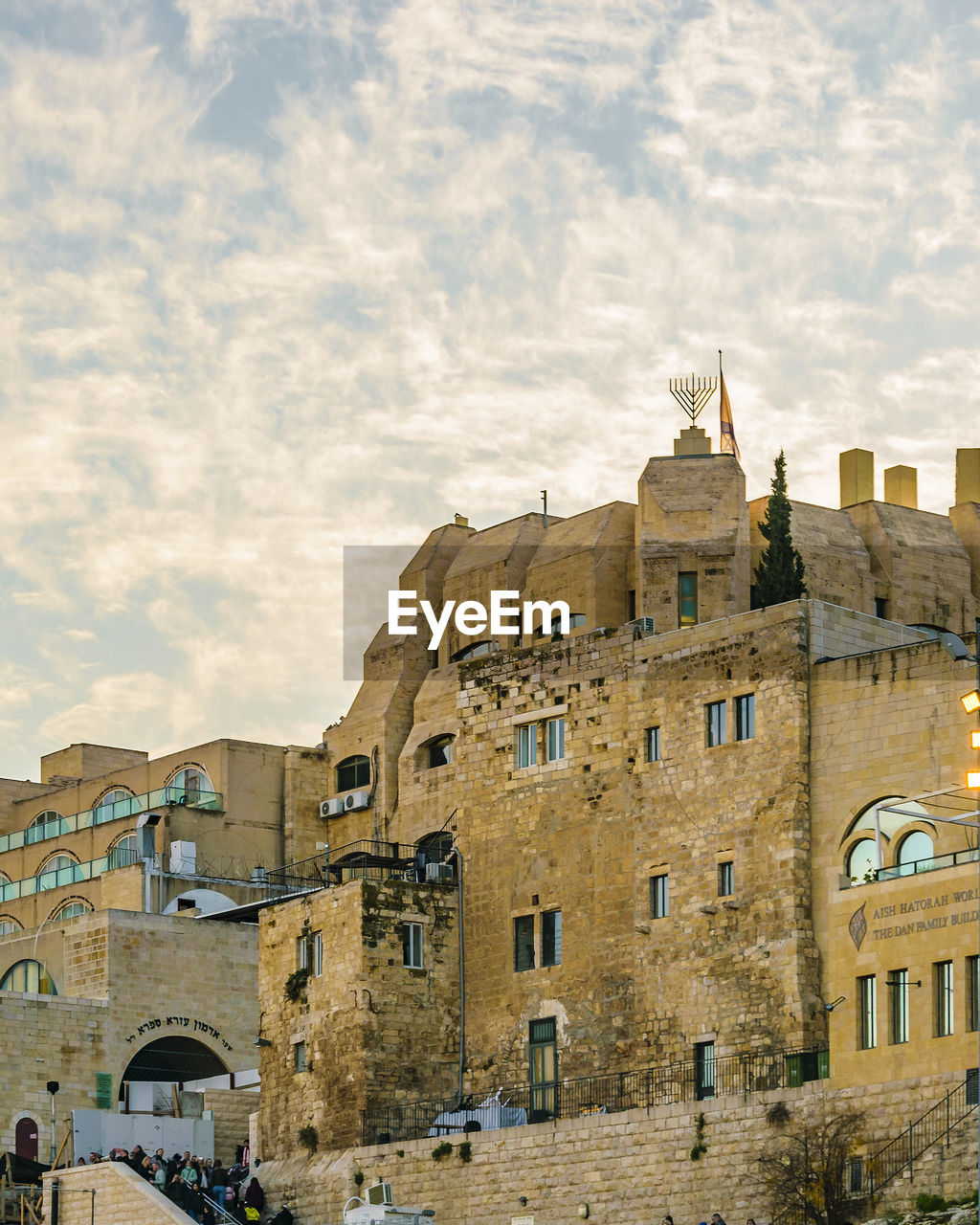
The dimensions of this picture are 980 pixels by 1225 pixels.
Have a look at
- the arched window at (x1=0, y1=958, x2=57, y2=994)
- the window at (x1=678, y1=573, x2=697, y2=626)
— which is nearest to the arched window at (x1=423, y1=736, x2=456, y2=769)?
the window at (x1=678, y1=573, x2=697, y2=626)

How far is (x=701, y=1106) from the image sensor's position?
39.1 meters

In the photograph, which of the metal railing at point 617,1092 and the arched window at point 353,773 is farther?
the arched window at point 353,773

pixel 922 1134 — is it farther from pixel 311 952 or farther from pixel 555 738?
pixel 311 952

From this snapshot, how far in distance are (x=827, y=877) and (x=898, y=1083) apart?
5.50m

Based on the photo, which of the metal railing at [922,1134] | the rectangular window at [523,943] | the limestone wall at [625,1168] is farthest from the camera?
the rectangular window at [523,943]

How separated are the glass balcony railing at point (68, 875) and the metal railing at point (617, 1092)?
17.3 m

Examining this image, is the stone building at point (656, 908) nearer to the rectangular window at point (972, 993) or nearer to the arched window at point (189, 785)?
the rectangular window at point (972, 993)

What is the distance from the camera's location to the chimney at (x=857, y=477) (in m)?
64.8

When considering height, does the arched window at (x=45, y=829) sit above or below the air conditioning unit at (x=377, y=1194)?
above

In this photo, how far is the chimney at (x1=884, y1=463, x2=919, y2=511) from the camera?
65500 millimetres

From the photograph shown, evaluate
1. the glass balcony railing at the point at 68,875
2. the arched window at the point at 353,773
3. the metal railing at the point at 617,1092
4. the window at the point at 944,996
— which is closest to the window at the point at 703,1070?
the metal railing at the point at 617,1092

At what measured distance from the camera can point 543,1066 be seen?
45.2 m

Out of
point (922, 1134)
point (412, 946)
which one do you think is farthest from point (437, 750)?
point (922, 1134)

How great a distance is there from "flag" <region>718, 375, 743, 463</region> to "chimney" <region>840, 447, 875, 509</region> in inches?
177
